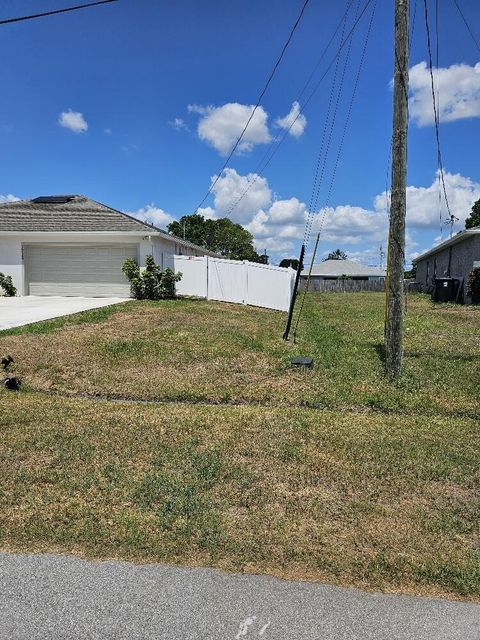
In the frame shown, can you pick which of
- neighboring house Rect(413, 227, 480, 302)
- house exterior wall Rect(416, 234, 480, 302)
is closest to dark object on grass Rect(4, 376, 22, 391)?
neighboring house Rect(413, 227, 480, 302)

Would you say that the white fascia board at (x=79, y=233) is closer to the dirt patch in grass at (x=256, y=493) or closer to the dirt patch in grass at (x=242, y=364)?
the dirt patch in grass at (x=242, y=364)

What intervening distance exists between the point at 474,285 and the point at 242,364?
15.8 metres

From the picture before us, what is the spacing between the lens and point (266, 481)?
4113mm

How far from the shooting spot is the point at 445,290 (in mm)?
23672

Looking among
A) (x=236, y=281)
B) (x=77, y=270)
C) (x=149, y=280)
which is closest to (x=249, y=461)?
(x=149, y=280)

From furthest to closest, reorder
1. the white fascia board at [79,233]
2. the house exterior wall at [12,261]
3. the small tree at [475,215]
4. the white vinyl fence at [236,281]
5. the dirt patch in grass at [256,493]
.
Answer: the small tree at [475,215] → the house exterior wall at [12,261] → the white fascia board at [79,233] → the white vinyl fence at [236,281] → the dirt patch in grass at [256,493]

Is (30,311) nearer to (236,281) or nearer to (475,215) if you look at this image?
(236,281)

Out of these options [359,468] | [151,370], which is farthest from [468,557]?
[151,370]

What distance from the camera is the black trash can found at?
23406mm

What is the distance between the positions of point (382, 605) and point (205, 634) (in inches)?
37.1

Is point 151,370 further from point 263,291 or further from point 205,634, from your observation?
point 263,291

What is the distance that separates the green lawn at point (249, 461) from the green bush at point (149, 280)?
28.8 feet

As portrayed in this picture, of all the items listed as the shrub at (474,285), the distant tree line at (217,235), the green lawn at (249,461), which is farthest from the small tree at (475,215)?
the green lawn at (249,461)

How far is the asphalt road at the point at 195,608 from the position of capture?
246 centimetres
